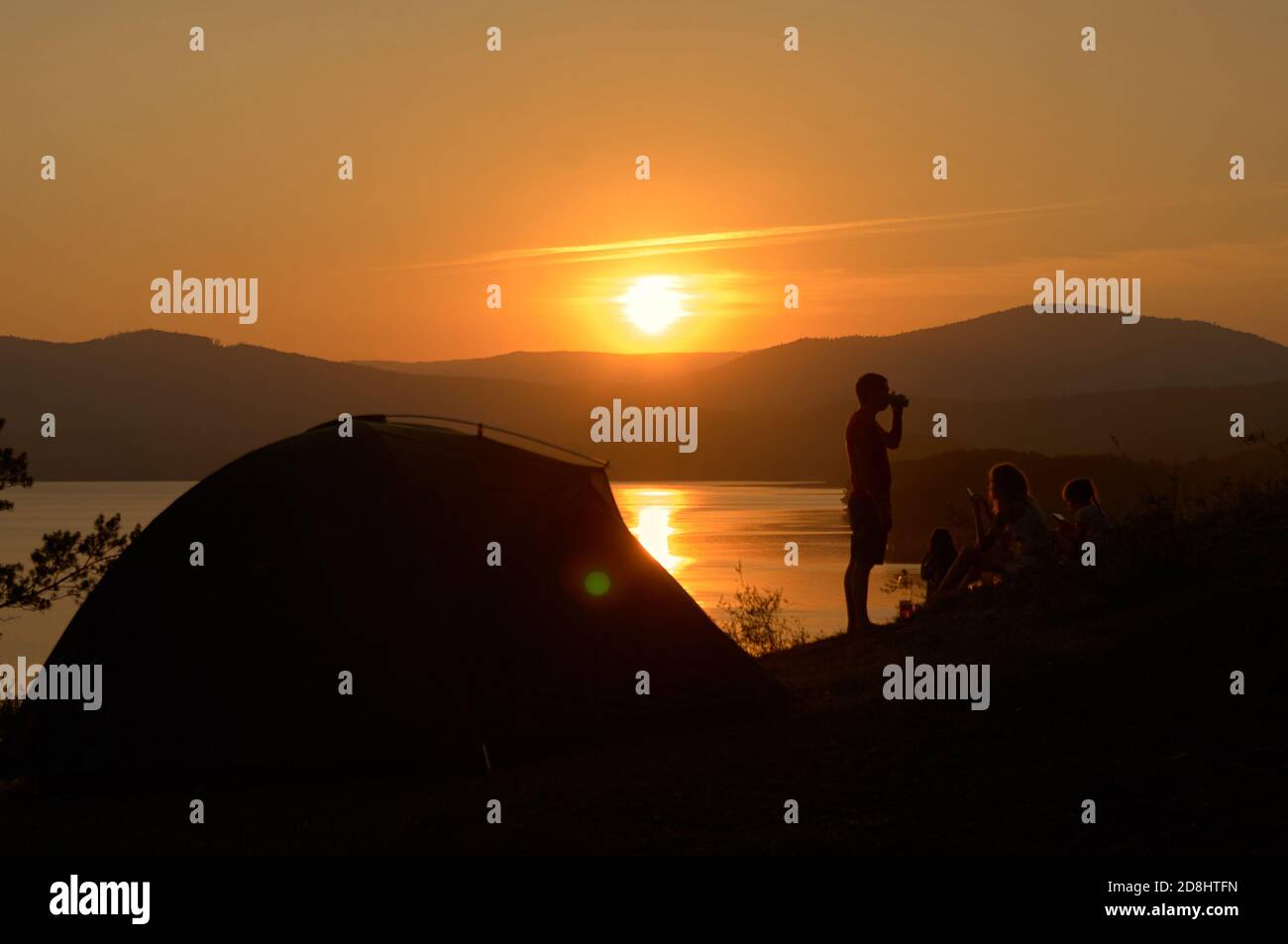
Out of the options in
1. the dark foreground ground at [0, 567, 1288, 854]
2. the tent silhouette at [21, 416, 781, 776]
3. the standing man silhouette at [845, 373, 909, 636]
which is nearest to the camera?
the dark foreground ground at [0, 567, 1288, 854]

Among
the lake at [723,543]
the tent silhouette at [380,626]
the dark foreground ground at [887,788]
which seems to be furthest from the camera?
the lake at [723,543]

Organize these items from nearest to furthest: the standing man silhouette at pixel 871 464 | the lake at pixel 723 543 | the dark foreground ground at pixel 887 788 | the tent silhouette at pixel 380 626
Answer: the dark foreground ground at pixel 887 788 → the tent silhouette at pixel 380 626 → the standing man silhouette at pixel 871 464 → the lake at pixel 723 543

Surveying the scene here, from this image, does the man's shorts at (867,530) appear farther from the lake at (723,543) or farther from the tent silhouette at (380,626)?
the lake at (723,543)

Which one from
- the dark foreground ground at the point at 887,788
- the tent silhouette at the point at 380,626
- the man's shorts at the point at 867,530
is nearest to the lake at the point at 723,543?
the man's shorts at the point at 867,530

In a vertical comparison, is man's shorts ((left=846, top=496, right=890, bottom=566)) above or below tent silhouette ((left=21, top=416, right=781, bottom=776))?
above

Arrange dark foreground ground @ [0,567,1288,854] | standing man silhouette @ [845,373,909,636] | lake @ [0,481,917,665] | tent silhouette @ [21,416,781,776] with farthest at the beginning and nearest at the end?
lake @ [0,481,917,665]
standing man silhouette @ [845,373,909,636]
tent silhouette @ [21,416,781,776]
dark foreground ground @ [0,567,1288,854]

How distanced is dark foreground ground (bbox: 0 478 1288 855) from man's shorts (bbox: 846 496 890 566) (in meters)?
2.16

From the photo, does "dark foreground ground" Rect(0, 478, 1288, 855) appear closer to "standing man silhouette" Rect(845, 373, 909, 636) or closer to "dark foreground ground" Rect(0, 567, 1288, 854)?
"dark foreground ground" Rect(0, 567, 1288, 854)

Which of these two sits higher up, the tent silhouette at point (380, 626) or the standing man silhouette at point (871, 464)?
the standing man silhouette at point (871, 464)

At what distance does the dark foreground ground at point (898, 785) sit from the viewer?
7.49 meters

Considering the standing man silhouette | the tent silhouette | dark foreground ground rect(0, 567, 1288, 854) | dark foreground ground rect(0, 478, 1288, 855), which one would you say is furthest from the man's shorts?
the tent silhouette

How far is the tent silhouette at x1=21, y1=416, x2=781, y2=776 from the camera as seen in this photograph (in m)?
9.38

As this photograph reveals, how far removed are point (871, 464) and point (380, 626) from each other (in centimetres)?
552

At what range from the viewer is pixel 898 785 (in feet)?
27.3
